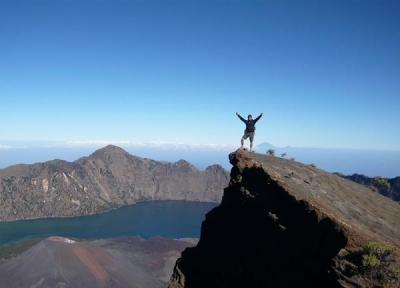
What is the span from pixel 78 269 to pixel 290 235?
13150 cm

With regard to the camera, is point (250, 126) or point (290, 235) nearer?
point (290, 235)

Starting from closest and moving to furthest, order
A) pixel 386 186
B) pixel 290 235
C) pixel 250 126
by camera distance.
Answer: pixel 290 235
pixel 250 126
pixel 386 186

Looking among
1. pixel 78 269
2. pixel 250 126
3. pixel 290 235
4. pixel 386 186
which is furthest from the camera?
pixel 78 269

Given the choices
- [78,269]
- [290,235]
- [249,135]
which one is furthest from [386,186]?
[78,269]

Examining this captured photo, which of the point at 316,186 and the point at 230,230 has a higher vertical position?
the point at 316,186

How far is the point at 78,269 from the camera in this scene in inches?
5910

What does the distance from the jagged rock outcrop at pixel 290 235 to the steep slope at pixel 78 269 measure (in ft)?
330

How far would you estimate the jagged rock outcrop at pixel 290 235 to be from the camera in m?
24.1

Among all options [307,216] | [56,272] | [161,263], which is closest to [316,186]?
[307,216]

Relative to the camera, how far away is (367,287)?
22.0 metres

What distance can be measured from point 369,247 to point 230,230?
2138cm

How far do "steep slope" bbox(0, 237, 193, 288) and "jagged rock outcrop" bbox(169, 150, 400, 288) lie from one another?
330 feet

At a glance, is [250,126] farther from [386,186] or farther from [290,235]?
[386,186]

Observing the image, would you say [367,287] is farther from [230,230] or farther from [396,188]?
[396,188]
